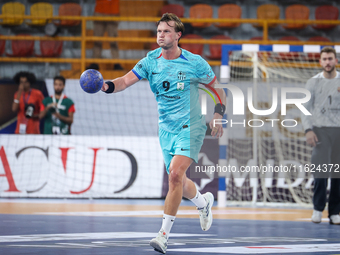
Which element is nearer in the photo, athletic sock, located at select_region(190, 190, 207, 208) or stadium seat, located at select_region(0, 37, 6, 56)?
athletic sock, located at select_region(190, 190, 207, 208)

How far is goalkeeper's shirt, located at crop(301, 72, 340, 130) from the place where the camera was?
24.8 feet

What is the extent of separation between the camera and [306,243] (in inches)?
205

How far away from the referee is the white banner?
403cm

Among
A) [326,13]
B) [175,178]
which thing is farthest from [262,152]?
[326,13]

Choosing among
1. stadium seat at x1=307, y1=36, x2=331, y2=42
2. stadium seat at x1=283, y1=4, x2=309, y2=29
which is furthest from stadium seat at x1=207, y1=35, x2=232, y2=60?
stadium seat at x1=307, y1=36, x2=331, y2=42

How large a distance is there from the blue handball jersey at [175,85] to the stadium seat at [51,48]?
455 inches

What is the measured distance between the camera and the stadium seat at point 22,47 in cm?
1631

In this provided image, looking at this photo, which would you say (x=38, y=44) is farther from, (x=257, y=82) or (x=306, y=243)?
(x=306, y=243)

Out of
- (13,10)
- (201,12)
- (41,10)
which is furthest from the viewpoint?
(201,12)

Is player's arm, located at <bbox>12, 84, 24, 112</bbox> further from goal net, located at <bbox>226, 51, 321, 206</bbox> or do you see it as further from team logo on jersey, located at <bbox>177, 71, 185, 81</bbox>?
team logo on jersey, located at <bbox>177, 71, 185, 81</bbox>

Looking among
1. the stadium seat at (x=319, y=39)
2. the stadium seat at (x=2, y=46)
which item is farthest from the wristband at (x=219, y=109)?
the stadium seat at (x=319, y=39)

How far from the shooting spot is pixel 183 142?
201 inches

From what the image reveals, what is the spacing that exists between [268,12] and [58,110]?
30.4 feet

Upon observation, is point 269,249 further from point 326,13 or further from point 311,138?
point 326,13
